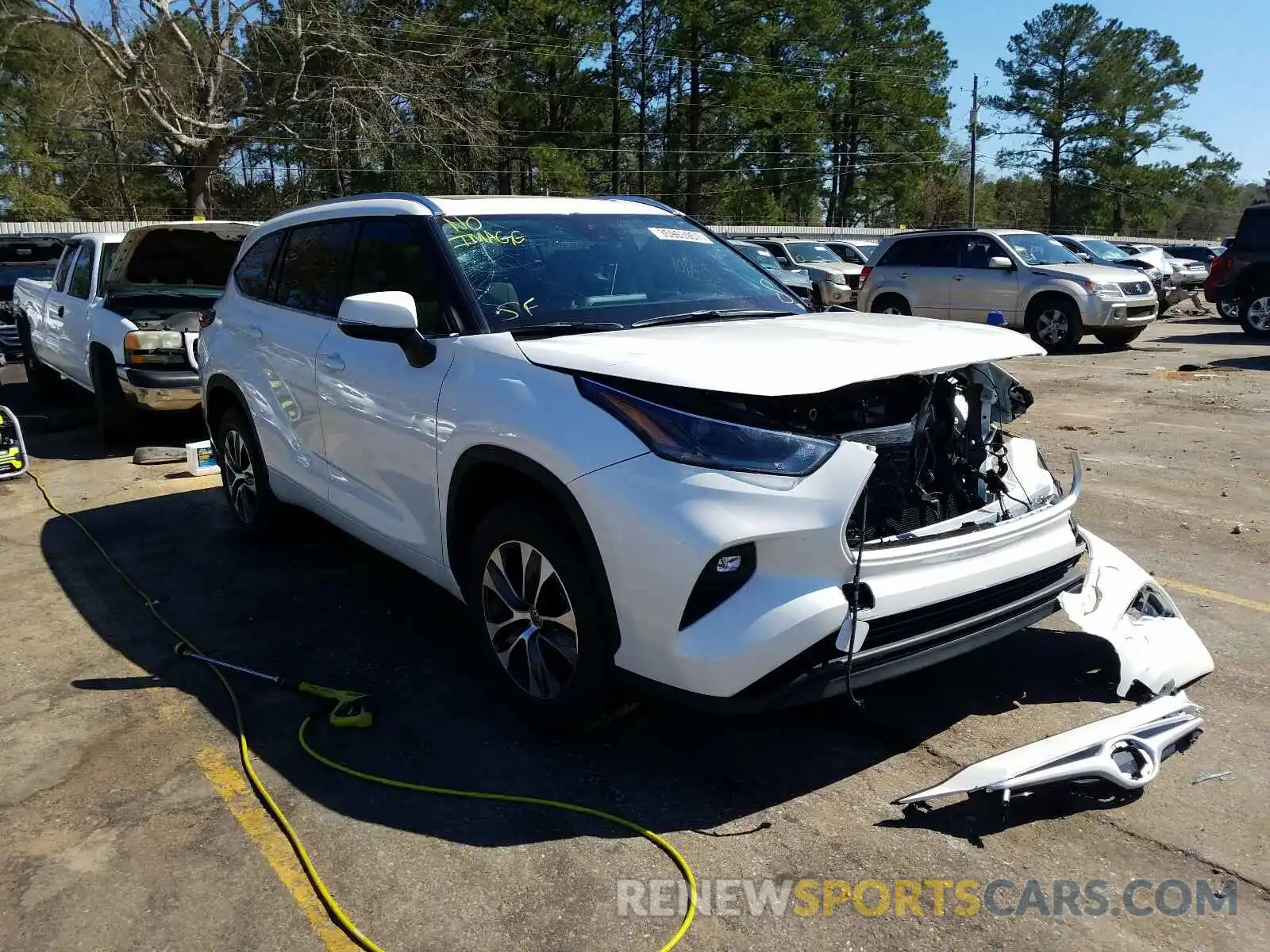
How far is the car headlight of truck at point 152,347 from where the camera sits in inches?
320

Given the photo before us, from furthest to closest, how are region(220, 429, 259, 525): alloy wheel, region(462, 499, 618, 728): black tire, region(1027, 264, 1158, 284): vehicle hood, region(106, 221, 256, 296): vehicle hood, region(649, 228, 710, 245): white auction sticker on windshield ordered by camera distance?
region(1027, 264, 1158, 284): vehicle hood
region(106, 221, 256, 296): vehicle hood
region(220, 429, 259, 525): alloy wheel
region(649, 228, 710, 245): white auction sticker on windshield
region(462, 499, 618, 728): black tire

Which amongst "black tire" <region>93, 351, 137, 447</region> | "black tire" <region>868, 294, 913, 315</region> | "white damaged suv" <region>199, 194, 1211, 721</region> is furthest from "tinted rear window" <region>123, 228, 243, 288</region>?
"black tire" <region>868, 294, 913, 315</region>

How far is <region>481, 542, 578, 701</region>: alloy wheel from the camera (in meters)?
3.31

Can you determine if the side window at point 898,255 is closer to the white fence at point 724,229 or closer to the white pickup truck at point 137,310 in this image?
the white pickup truck at point 137,310

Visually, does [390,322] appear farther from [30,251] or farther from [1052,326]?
[30,251]

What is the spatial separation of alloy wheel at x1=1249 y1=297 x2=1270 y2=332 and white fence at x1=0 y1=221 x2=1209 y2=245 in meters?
20.0

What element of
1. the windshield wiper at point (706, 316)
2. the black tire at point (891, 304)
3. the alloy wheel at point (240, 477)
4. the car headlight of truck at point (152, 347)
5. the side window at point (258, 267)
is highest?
the side window at point (258, 267)

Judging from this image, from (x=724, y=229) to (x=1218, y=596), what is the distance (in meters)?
40.4

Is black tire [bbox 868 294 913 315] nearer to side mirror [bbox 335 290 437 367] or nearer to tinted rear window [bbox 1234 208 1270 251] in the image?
tinted rear window [bbox 1234 208 1270 251]

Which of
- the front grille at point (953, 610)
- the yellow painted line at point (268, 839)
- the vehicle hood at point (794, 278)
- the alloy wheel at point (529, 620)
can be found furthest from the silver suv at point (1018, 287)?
the yellow painted line at point (268, 839)

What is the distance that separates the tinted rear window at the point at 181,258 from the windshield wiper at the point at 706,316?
6264 millimetres

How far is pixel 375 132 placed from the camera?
35.4m

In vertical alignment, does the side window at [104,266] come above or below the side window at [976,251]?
below

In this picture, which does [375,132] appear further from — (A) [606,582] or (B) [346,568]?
(A) [606,582]
